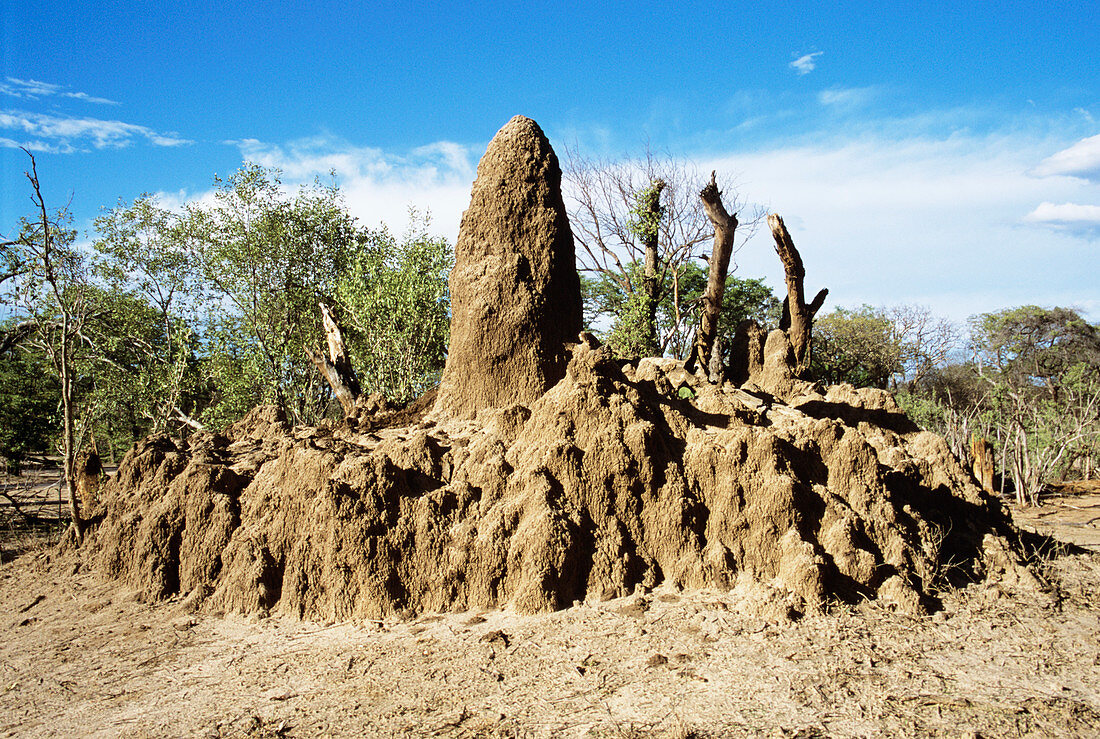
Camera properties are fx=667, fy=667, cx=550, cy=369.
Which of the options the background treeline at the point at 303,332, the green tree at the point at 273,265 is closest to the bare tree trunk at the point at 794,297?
the background treeline at the point at 303,332

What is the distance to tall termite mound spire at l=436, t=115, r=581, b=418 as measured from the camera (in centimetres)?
641

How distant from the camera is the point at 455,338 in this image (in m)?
6.57

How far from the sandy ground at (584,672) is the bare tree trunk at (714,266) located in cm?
667

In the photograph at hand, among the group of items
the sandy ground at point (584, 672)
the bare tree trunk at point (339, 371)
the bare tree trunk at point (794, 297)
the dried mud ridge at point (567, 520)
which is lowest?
the sandy ground at point (584, 672)

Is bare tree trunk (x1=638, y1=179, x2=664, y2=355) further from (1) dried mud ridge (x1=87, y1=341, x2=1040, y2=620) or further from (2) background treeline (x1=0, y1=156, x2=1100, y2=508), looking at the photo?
(1) dried mud ridge (x1=87, y1=341, x2=1040, y2=620)

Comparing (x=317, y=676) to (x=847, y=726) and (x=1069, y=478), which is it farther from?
(x=1069, y=478)

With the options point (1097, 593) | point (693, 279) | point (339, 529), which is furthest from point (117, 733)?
point (693, 279)

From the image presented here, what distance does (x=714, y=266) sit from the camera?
36.8ft

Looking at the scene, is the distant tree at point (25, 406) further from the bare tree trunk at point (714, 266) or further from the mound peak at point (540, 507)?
the bare tree trunk at point (714, 266)

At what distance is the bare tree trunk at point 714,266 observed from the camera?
10172 mm

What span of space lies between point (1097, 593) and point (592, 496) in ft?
12.9

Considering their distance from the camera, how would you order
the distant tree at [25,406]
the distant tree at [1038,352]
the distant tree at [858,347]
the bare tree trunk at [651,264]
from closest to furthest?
the distant tree at [25,406], the bare tree trunk at [651,264], the distant tree at [1038,352], the distant tree at [858,347]

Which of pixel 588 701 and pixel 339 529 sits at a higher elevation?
pixel 339 529

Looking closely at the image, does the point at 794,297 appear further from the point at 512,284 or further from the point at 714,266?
A: the point at 512,284
